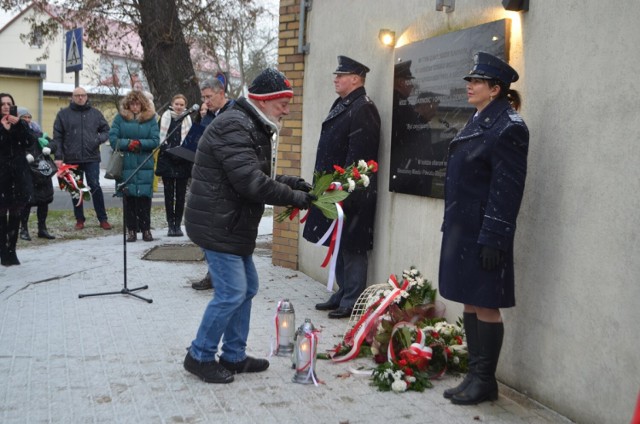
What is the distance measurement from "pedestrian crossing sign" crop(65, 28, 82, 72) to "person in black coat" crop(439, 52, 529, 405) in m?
8.15

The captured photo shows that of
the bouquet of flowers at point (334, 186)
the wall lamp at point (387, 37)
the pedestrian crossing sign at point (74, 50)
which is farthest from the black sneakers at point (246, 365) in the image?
the pedestrian crossing sign at point (74, 50)

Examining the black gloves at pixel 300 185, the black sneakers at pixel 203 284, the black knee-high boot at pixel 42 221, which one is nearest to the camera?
the black gloves at pixel 300 185

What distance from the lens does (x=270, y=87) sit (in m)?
4.71

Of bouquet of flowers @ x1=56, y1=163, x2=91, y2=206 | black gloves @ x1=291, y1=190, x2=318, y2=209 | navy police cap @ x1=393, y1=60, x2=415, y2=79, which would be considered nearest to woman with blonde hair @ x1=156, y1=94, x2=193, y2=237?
bouquet of flowers @ x1=56, y1=163, x2=91, y2=206

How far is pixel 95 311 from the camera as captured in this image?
6570 mm

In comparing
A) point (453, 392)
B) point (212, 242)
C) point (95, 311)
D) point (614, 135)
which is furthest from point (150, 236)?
point (614, 135)

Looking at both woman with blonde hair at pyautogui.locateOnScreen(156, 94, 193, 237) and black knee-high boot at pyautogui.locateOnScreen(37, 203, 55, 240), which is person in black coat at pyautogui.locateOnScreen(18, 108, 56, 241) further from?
woman with blonde hair at pyautogui.locateOnScreen(156, 94, 193, 237)

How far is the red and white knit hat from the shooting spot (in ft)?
15.4

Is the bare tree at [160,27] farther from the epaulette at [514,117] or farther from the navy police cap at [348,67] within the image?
the epaulette at [514,117]

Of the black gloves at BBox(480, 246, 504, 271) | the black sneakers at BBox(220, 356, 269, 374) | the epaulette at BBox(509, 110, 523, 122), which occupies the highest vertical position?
the epaulette at BBox(509, 110, 523, 122)

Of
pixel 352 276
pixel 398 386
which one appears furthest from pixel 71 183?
pixel 398 386

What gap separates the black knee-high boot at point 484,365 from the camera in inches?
174

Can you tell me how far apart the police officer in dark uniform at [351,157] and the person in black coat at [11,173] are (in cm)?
353

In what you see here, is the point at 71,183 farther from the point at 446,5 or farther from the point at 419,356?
the point at 419,356
